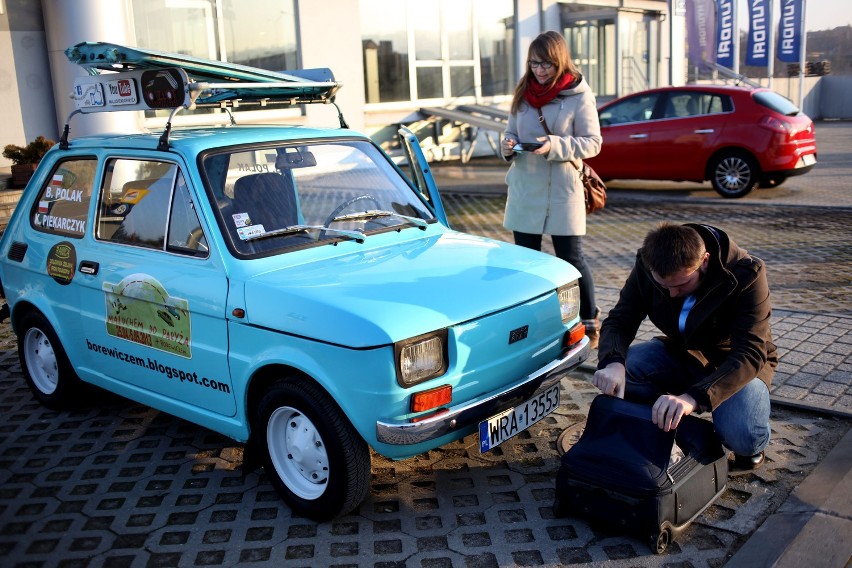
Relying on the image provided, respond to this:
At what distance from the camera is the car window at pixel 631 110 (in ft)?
44.8

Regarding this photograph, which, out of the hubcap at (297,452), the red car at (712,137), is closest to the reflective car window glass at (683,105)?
the red car at (712,137)

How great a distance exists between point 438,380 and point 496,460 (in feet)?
3.37

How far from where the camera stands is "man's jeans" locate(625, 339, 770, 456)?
395 cm

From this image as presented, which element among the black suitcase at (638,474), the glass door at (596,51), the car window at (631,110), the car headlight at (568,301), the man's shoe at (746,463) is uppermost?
the glass door at (596,51)

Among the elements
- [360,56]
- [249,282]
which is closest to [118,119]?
[360,56]

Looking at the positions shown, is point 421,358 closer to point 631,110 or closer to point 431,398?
point 431,398

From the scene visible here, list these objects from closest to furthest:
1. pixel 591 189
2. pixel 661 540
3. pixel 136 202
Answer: pixel 661 540, pixel 136 202, pixel 591 189

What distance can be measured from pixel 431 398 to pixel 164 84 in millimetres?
2346

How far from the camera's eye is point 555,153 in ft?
18.6

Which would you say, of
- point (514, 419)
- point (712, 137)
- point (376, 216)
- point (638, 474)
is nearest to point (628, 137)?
point (712, 137)

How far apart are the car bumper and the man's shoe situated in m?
0.91

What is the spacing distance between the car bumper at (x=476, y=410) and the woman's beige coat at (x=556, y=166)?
1.70m

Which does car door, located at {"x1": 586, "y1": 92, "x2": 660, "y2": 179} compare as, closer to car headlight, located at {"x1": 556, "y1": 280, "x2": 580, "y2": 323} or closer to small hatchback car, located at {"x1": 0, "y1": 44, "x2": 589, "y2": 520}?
small hatchback car, located at {"x1": 0, "y1": 44, "x2": 589, "y2": 520}

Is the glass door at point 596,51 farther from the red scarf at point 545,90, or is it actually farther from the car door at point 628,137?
the red scarf at point 545,90
